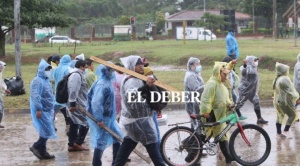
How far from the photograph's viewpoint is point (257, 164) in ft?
31.9

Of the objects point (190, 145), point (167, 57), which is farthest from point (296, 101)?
point (167, 57)

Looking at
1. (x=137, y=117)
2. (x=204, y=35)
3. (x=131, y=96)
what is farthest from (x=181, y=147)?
(x=204, y=35)

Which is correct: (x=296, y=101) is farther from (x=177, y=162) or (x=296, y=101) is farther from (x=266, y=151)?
(x=177, y=162)

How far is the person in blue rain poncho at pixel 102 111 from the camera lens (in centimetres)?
900

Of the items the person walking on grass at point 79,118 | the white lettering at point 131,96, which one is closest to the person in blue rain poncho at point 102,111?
the white lettering at point 131,96

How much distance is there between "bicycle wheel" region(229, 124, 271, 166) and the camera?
31.7ft

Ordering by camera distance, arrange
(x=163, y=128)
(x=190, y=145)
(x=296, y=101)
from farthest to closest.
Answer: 1. (x=163, y=128)
2. (x=296, y=101)
3. (x=190, y=145)

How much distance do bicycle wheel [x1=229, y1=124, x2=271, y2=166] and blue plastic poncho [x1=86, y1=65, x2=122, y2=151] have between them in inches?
71.1

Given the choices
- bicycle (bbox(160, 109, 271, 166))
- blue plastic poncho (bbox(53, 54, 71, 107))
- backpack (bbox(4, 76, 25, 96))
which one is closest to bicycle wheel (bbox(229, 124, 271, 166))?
bicycle (bbox(160, 109, 271, 166))

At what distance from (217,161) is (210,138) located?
18.5 inches

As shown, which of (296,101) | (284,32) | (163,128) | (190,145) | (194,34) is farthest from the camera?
(284,32)

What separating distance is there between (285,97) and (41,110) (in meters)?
4.59

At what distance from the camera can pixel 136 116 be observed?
320 inches

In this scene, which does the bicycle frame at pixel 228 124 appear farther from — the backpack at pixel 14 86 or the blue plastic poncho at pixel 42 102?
the backpack at pixel 14 86
